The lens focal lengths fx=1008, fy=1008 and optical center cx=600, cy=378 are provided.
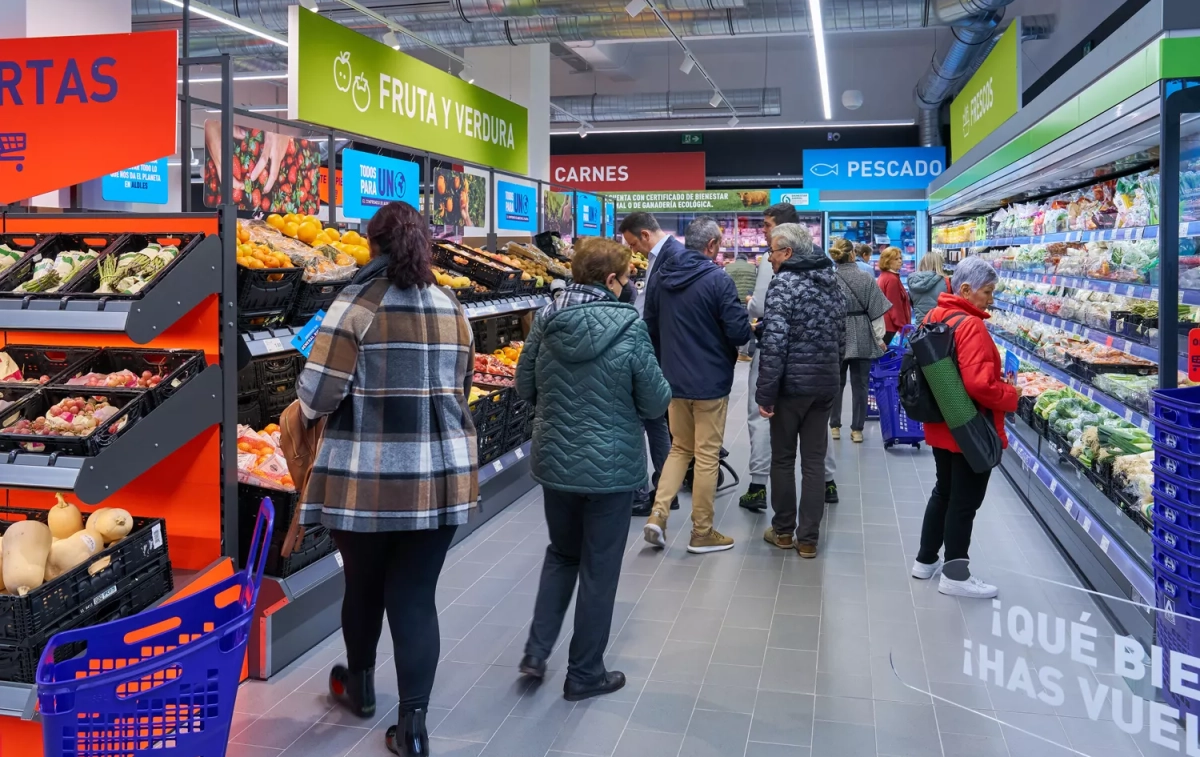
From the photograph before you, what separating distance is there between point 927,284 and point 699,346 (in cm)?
395

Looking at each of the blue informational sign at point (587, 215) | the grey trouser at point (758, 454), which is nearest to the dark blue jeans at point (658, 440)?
the grey trouser at point (758, 454)

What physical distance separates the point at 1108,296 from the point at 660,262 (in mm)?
2762

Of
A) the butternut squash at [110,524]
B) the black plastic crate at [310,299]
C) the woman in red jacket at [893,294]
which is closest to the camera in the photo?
the butternut squash at [110,524]

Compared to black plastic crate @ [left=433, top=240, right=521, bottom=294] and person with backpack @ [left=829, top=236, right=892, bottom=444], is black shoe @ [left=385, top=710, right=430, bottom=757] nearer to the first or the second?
black plastic crate @ [left=433, top=240, right=521, bottom=294]

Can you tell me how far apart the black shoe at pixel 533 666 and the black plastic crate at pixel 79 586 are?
1.24m

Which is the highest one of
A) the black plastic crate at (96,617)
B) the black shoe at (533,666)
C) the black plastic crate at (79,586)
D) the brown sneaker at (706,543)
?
the black plastic crate at (79,586)

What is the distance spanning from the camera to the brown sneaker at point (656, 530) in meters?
5.19

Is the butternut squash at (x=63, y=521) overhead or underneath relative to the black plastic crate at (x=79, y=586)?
overhead

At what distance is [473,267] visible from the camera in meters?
6.62

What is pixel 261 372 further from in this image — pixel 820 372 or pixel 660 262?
pixel 820 372

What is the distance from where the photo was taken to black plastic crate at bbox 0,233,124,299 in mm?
3277

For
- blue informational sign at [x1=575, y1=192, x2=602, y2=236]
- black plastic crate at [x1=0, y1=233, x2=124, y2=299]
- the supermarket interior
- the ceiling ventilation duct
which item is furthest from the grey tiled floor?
the ceiling ventilation duct

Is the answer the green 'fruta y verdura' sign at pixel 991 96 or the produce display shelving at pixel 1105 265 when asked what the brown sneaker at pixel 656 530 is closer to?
the produce display shelving at pixel 1105 265

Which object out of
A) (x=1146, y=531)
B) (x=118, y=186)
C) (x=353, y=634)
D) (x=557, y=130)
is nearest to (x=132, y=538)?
(x=353, y=634)
